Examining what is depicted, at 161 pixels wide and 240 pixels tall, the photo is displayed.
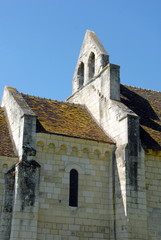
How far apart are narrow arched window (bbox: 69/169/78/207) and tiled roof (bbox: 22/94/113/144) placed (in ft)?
5.87

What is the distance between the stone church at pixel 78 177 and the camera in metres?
17.0

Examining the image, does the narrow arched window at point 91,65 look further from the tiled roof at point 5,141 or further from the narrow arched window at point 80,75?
the tiled roof at point 5,141

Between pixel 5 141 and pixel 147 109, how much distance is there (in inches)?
360

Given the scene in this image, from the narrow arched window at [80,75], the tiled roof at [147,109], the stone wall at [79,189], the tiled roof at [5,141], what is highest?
the narrow arched window at [80,75]

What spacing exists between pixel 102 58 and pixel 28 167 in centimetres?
988

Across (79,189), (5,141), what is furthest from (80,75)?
(79,189)

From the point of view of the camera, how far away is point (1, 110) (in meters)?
22.7

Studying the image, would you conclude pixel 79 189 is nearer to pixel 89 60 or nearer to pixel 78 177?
pixel 78 177

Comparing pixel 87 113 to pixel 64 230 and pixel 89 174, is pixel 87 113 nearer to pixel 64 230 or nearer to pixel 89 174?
pixel 89 174

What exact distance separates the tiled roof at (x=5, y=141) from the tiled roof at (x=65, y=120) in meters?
1.59

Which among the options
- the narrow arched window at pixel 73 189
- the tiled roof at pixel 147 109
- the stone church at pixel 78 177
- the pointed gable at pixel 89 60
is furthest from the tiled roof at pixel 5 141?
the pointed gable at pixel 89 60

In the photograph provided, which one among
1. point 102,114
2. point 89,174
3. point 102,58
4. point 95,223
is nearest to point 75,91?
point 102,58

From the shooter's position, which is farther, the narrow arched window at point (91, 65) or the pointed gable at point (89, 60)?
the narrow arched window at point (91, 65)

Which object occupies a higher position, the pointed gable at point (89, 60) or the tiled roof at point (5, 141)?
the pointed gable at point (89, 60)
